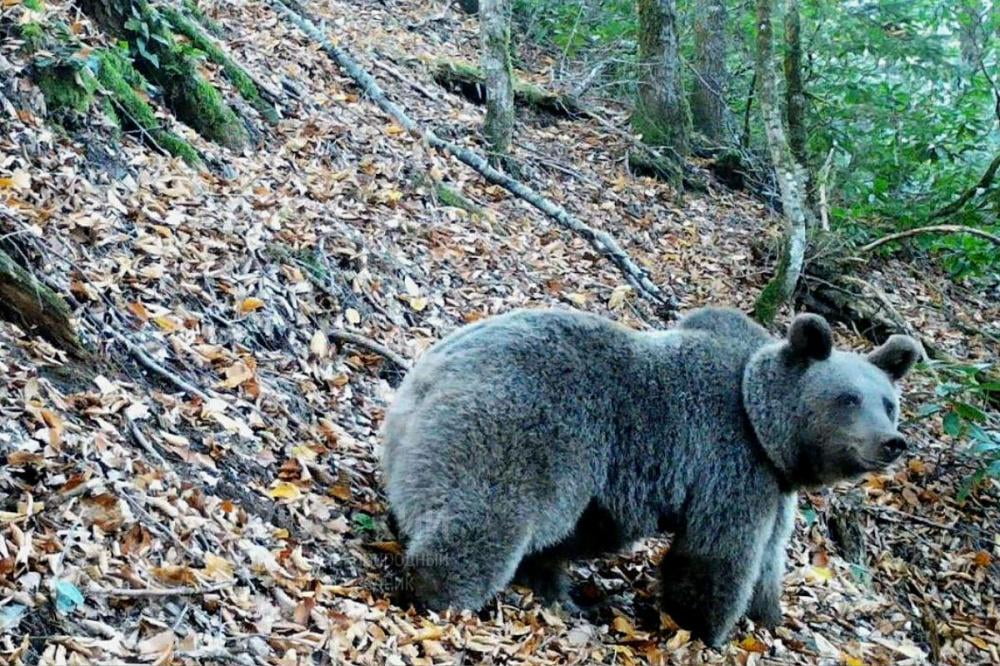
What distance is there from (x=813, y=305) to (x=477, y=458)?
25.9 feet

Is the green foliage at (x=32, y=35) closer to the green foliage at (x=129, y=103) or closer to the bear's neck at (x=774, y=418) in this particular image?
the green foliage at (x=129, y=103)

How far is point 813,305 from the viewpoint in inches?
503

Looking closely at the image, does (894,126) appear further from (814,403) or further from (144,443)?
(144,443)

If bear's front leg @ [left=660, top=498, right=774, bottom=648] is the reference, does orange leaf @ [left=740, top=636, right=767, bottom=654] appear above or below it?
below

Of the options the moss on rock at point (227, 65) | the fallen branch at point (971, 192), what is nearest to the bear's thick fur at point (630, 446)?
the moss on rock at point (227, 65)

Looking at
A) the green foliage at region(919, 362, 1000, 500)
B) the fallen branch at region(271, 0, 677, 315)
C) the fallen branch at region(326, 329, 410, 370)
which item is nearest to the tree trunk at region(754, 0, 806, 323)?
the fallen branch at region(271, 0, 677, 315)

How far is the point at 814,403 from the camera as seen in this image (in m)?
6.92

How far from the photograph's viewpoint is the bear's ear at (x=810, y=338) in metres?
6.86

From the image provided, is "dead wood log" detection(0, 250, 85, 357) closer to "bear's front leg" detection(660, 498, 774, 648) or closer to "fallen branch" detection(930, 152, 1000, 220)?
"bear's front leg" detection(660, 498, 774, 648)

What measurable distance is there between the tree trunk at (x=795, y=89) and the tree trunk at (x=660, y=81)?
72.1 inches

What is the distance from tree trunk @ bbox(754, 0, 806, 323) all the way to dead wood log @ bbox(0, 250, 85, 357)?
802cm

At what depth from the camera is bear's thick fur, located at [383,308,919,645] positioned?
6.06m

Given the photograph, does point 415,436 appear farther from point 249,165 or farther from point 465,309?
point 249,165

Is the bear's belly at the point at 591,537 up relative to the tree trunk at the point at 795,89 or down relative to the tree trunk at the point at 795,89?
down
